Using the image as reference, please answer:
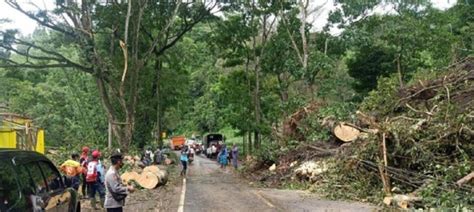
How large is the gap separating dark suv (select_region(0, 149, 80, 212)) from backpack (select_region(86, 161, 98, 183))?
4.94 metres

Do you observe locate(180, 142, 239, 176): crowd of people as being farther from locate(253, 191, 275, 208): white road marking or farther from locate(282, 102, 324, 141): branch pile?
locate(253, 191, 275, 208): white road marking

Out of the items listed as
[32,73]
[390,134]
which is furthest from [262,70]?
[390,134]

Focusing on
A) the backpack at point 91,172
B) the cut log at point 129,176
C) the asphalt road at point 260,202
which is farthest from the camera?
the cut log at point 129,176

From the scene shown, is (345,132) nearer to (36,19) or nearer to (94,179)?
(94,179)

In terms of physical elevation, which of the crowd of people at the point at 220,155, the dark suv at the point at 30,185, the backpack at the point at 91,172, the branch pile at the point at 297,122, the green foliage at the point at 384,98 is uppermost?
the green foliage at the point at 384,98

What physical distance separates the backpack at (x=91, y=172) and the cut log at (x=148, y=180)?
20.7ft

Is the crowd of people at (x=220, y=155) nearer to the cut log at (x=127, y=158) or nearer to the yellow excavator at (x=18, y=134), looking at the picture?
the cut log at (x=127, y=158)

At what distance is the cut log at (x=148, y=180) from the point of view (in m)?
20.8

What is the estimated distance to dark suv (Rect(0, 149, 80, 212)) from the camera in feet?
21.5

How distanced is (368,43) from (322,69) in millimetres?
4078

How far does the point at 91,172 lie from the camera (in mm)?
14289

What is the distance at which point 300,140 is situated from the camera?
25.1 metres

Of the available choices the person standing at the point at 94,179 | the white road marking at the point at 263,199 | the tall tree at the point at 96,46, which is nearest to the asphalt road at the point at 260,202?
the white road marking at the point at 263,199

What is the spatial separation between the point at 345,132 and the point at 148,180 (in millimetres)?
7109
